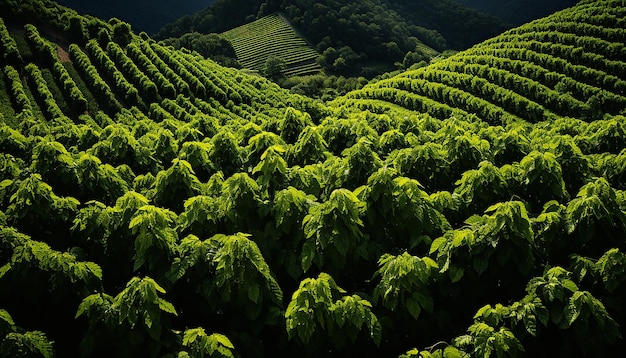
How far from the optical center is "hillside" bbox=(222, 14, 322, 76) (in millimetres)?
159125

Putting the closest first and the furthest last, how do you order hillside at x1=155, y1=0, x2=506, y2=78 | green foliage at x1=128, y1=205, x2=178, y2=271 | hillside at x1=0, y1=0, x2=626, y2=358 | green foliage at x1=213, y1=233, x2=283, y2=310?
hillside at x1=0, y1=0, x2=626, y2=358, green foliage at x1=213, y1=233, x2=283, y2=310, green foliage at x1=128, y1=205, x2=178, y2=271, hillside at x1=155, y1=0, x2=506, y2=78

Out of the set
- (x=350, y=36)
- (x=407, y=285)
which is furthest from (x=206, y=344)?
(x=350, y=36)

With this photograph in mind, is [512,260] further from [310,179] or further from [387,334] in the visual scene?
[310,179]

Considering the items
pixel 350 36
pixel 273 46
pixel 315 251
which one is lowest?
pixel 273 46

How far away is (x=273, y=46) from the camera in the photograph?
17325 cm

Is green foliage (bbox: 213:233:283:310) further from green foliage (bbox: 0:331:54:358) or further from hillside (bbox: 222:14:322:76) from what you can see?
hillside (bbox: 222:14:322:76)

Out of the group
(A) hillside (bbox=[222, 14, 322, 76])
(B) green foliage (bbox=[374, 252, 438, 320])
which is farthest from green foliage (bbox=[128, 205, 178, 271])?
(A) hillside (bbox=[222, 14, 322, 76])

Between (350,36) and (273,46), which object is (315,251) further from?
(350,36)

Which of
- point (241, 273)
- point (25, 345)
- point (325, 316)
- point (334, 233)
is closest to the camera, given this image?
point (25, 345)

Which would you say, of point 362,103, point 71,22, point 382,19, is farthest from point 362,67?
point 71,22

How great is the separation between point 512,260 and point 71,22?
307 ft

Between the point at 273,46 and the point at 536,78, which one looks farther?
the point at 273,46

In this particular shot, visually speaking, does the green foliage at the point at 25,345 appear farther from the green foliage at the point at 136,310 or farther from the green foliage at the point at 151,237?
the green foliage at the point at 151,237

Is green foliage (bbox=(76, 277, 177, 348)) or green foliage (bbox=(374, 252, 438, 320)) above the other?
green foliage (bbox=(76, 277, 177, 348))
